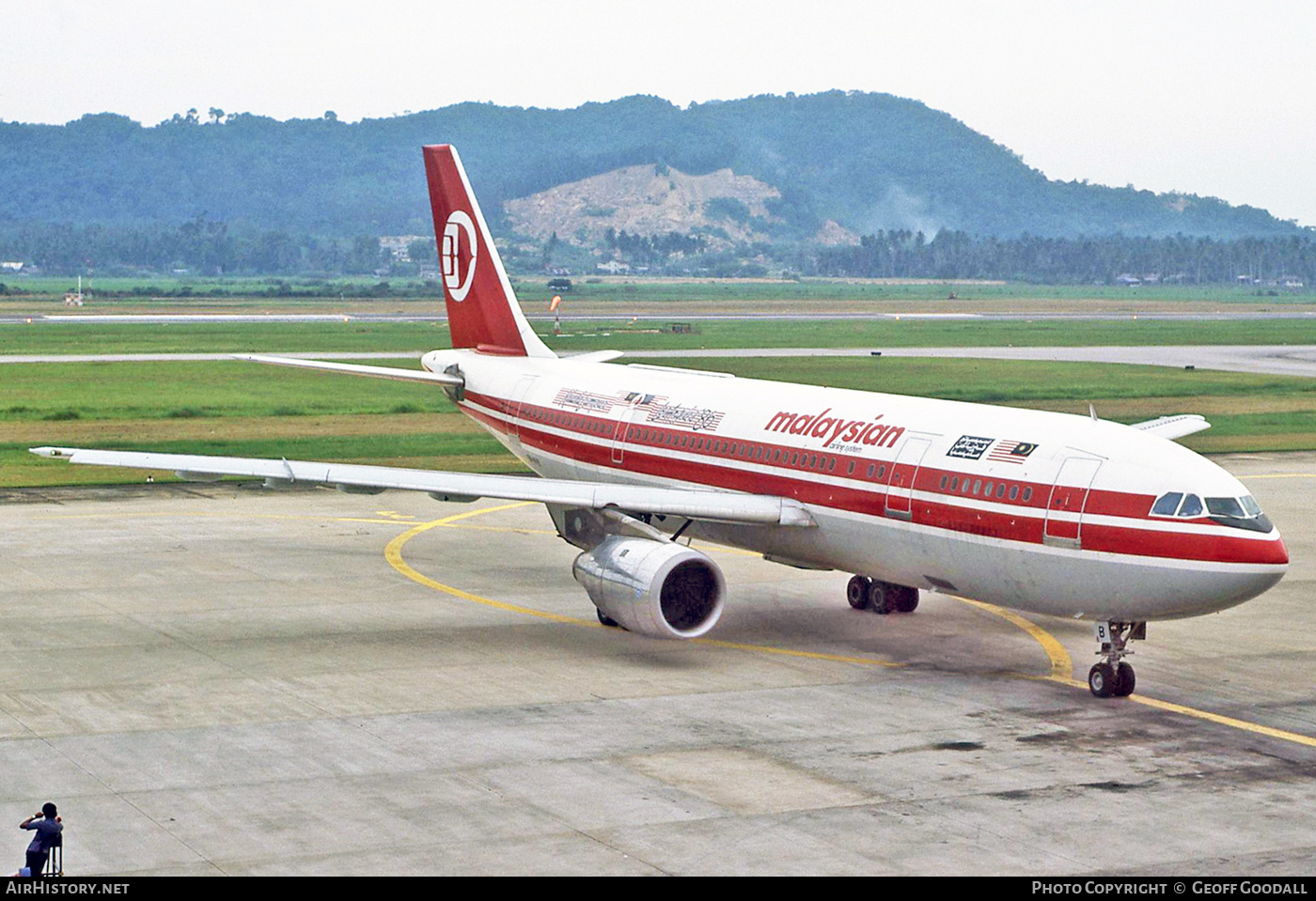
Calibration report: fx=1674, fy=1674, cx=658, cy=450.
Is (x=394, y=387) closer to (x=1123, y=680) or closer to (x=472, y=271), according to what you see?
(x=472, y=271)

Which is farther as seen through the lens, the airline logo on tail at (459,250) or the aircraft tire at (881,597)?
the airline logo on tail at (459,250)

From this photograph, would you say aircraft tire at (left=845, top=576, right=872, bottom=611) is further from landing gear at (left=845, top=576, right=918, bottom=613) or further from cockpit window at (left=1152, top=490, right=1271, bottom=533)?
cockpit window at (left=1152, top=490, right=1271, bottom=533)

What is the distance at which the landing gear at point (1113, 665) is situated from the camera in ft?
90.5

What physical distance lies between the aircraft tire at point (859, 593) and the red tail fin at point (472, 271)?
11.7 metres

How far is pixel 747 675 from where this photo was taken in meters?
29.2

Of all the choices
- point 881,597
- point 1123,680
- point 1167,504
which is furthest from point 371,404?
point 1167,504

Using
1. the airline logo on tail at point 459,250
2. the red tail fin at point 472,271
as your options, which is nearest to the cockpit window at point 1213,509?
the red tail fin at point 472,271

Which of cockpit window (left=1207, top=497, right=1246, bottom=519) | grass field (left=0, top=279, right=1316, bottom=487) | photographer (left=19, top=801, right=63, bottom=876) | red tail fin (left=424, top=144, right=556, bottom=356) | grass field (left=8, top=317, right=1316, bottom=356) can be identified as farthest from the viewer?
grass field (left=8, top=317, right=1316, bottom=356)

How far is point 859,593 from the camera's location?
34969 mm

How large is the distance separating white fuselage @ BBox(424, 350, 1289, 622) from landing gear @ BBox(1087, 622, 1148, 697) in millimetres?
503

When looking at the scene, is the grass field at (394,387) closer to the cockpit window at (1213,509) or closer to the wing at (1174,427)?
the wing at (1174,427)

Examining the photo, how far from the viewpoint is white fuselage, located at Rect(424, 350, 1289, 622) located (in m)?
26.4

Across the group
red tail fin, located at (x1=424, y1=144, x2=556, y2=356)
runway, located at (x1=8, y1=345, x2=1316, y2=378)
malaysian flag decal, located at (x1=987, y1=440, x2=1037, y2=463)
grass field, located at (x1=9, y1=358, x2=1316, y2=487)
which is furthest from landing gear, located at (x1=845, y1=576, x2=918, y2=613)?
runway, located at (x1=8, y1=345, x2=1316, y2=378)

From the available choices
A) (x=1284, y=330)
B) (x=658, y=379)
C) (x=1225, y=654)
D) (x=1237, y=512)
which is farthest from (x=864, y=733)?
(x=1284, y=330)
